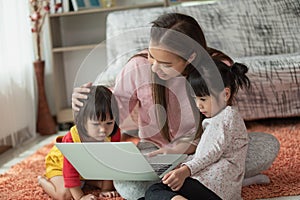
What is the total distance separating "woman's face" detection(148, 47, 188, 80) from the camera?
66.1 inches

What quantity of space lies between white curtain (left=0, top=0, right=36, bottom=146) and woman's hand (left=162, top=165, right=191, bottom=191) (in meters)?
1.60

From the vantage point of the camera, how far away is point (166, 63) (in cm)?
168

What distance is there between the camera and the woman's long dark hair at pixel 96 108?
1790 mm

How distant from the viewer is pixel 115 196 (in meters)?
1.93

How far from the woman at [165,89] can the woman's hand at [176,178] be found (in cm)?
21

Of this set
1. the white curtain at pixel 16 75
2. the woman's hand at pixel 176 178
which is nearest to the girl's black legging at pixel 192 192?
the woman's hand at pixel 176 178

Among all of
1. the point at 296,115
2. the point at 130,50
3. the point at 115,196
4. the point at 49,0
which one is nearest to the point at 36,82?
the point at 49,0

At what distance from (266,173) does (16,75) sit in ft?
5.57

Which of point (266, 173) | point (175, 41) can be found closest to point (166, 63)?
point (175, 41)

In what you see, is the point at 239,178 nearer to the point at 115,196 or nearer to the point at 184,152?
the point at 184,152

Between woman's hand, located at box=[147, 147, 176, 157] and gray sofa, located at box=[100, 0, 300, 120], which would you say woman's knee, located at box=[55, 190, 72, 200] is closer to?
woman's hand, located at box=[147, 147, 176, 157]

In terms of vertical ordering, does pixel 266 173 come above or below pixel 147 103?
below

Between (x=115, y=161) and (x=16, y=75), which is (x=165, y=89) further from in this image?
(x=16, y=75)

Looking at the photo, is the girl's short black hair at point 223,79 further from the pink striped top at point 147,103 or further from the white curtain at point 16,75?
the white curtain at point 16,75
